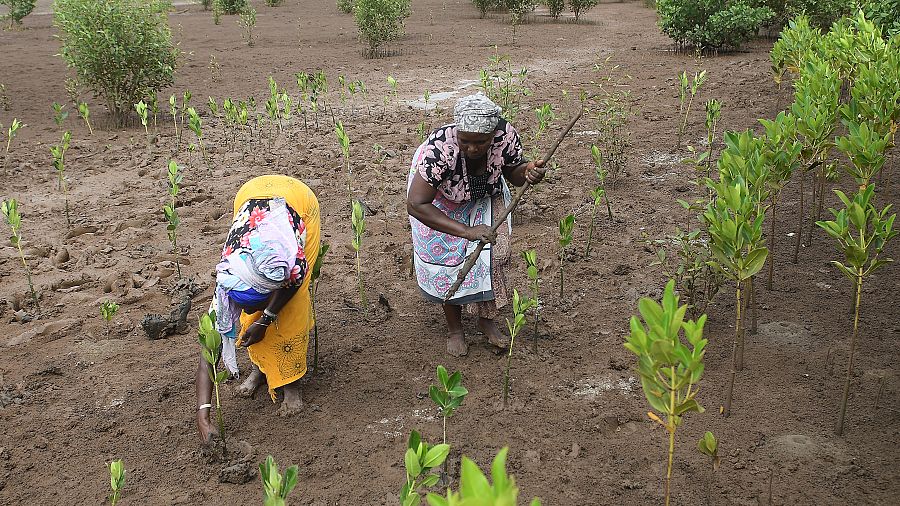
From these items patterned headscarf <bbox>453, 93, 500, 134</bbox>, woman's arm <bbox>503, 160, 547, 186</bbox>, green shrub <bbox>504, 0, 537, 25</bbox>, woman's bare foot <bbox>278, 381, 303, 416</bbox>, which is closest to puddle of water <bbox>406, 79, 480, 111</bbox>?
woman's arm <bbox>503, 160, 547, 186</bbox>

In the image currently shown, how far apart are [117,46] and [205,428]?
630cm

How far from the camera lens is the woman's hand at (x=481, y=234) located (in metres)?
3.23

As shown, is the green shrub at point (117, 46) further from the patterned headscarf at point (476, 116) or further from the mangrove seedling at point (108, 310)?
the patterned headscarf at point (476, 116)

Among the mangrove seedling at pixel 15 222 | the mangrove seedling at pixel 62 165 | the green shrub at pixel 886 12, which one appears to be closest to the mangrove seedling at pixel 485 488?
the mangrove seedling at pixel 15 222

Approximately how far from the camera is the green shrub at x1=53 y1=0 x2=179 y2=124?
26.3 ft

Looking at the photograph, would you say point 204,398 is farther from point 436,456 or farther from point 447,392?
point 436,456

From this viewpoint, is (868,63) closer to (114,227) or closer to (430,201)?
(430,201)

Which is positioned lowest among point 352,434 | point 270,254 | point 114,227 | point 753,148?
point 352,434

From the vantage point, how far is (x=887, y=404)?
301 centimetres

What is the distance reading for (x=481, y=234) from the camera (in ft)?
10.7

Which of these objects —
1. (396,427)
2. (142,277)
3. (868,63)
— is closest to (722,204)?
(396,427)

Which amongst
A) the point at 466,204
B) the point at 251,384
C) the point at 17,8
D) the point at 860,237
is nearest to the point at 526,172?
the point at 466,204

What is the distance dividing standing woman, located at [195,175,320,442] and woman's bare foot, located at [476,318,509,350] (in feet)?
2.96

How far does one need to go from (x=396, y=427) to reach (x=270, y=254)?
0.92 meters
